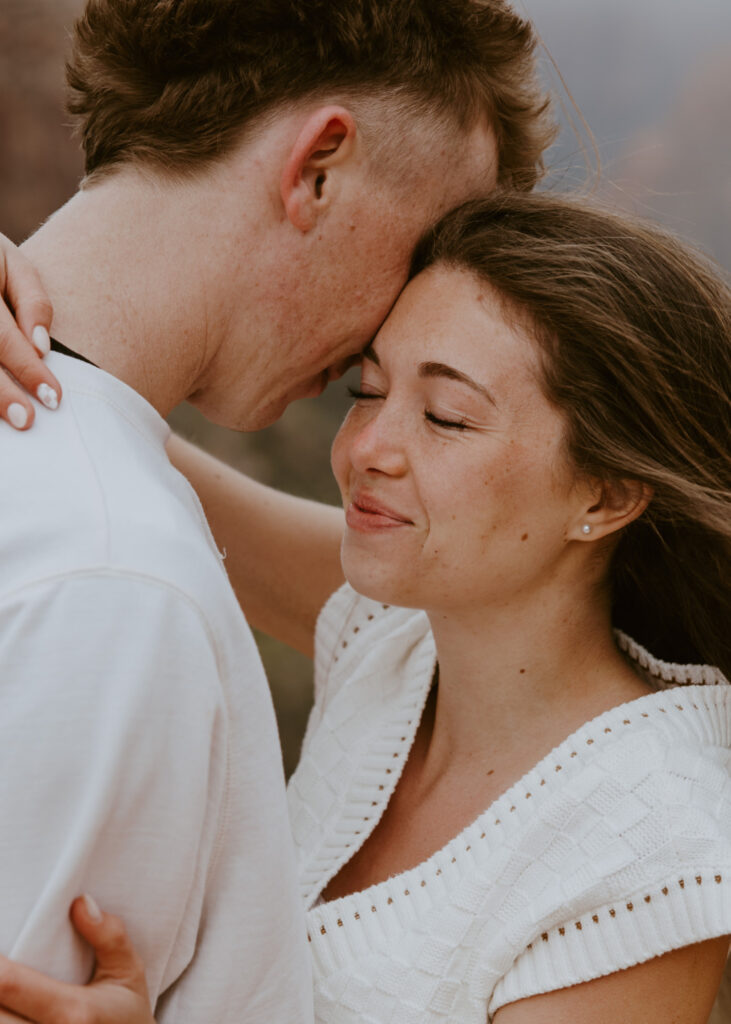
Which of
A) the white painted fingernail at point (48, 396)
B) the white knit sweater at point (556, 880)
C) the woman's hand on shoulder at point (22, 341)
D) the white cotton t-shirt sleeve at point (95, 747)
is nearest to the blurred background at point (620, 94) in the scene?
the white knit sweater at point (556, 880)

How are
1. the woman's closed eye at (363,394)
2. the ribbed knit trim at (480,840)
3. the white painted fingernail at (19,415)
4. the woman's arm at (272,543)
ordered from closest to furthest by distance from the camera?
the white painted fingernail at (19,415) < the ribbed knit trim at (480,840) < the woman's closed eye at (363,394) < the woman's arm at (272,543)

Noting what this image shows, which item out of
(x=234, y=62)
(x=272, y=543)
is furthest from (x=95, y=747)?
(x=272, y=543)

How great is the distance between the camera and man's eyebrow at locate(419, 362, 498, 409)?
1731 millimetres

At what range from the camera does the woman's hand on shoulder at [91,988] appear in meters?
1.07

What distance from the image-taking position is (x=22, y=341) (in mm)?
1255

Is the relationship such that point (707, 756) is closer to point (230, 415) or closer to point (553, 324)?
point (553, 324)

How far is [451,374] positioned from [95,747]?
89cm

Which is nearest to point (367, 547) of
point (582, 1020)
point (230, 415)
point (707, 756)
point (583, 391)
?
point (230, 415)

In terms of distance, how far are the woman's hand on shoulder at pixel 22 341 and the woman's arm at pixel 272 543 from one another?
1024 mm

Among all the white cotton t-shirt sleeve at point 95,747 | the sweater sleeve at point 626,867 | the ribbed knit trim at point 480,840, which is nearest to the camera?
the white cotton t-shirt sleeve at point 95,747

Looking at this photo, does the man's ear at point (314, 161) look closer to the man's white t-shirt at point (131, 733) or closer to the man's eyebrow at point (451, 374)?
the man's eyebrow at point (451, 374)

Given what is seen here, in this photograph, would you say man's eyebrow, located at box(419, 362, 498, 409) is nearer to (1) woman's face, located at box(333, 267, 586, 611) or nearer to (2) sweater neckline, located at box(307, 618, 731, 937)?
(1) woman's face, located at box(333, 267, 586, 611)

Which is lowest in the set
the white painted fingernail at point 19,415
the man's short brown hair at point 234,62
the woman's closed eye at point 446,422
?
the woman's closed eye at point 446,422

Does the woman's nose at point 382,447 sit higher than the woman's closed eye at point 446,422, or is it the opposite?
the woman's closed eye at point 446,422
